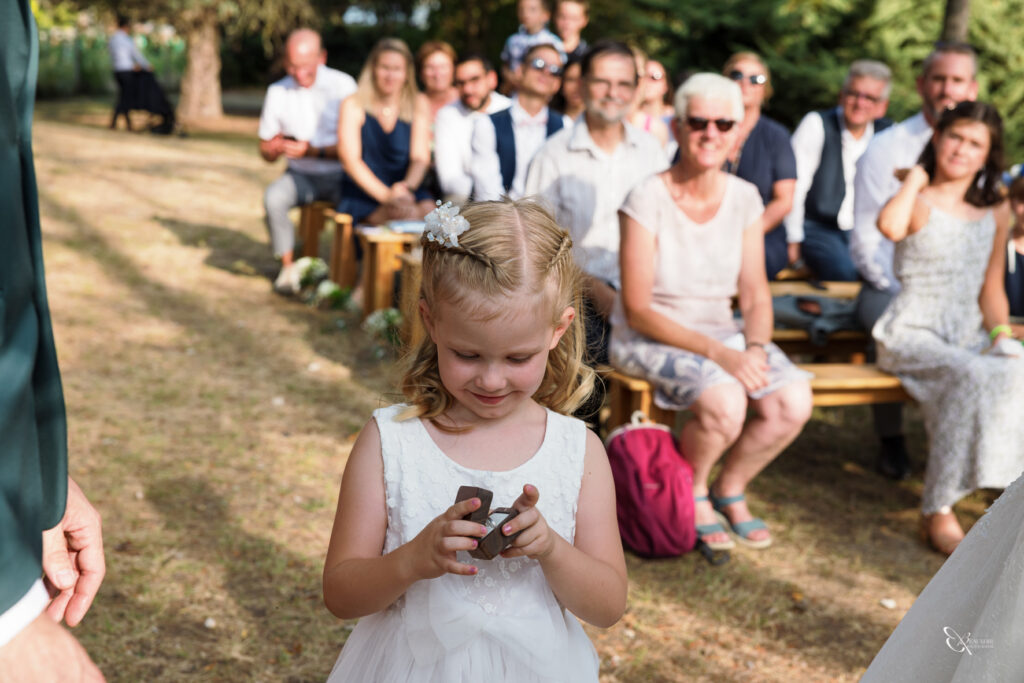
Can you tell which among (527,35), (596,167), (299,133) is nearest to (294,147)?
(299,133)

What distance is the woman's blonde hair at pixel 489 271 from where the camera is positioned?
6.17 ft

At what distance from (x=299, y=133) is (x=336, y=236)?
104 centimetres

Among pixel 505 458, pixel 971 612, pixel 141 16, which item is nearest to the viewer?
pixel 971 612

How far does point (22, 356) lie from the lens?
3.91 ft

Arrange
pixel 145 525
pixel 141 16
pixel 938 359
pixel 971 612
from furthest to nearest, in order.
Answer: pixel 141 16 → pixel 938 359 → pixel 145 525 → pixel 971 612

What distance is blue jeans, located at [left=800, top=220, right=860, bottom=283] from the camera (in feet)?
20.4

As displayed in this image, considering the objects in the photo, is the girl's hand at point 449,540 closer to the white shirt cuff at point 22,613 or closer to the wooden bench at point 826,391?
the white shirt cuff at point 22,613

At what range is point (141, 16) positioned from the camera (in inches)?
763

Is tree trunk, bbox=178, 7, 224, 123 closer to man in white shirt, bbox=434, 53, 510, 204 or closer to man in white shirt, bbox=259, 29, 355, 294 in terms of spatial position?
man in white shirt, bbox=259, 29, 355, 294

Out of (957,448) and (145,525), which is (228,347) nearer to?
(145,525)

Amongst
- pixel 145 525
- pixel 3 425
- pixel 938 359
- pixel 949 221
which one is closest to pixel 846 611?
pixel 938 359

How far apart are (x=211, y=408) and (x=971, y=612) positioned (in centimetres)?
448

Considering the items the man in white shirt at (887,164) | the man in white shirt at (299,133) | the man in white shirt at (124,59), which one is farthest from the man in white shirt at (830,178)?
the man in white shirt at (124,59)

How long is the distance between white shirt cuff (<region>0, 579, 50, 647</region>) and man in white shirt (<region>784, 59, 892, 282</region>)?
219 inches
